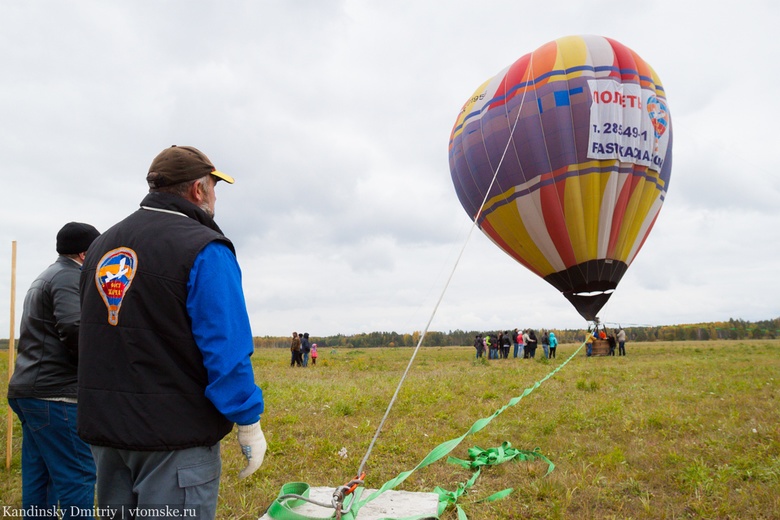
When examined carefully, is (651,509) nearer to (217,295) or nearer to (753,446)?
(753,446)

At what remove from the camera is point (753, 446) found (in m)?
5.59

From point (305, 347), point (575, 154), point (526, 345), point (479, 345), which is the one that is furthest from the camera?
point (479, 345)

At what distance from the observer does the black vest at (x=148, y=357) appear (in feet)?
6.66

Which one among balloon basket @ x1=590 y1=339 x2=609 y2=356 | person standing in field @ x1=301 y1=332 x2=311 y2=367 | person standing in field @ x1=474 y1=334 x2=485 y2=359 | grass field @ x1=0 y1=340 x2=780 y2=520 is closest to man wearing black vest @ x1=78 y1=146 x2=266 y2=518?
grass field @ x1=0 y1=340 x2=780 y2=520

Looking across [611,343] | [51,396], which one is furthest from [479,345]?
[51,396]

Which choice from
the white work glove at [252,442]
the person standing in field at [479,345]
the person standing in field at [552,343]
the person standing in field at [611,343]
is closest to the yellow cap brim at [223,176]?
the white work glove at [252,442]

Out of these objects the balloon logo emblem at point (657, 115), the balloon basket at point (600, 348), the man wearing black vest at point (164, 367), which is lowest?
the balloon basket at point (600, 348)

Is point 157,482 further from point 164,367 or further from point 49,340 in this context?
point 49,340

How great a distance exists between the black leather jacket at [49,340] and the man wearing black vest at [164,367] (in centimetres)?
122

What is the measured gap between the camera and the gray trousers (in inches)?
79.4

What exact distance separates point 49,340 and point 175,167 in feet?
5.95

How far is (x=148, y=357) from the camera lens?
205cm

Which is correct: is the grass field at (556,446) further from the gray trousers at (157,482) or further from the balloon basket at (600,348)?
the balloon basket at (600,348)

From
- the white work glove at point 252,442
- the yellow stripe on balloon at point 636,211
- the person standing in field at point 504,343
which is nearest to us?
the white work glove at point 252,442
